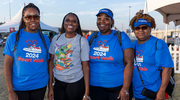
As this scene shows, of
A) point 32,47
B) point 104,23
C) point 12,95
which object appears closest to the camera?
point 12,95

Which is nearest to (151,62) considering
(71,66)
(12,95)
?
(71,66)

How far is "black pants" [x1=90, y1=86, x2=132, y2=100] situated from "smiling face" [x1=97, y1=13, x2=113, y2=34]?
2.88 feet

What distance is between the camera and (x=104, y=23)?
7.04 feet

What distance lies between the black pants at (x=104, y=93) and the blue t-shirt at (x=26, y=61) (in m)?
0.81

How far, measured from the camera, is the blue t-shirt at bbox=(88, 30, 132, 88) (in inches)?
78.1

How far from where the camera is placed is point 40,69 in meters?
1.99

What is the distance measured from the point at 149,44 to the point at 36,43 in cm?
166

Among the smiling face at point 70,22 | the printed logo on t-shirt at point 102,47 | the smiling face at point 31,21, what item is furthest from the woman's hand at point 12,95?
the printed logo on t-shirt at point 102,47

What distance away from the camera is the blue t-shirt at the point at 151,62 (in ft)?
6.39

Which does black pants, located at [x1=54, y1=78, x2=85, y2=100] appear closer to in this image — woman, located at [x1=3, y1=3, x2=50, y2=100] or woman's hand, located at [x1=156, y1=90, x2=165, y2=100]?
woman, located at [x1=3, y1=3, x2=50, y2=100]

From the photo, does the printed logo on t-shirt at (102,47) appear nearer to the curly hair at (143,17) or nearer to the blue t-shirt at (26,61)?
the curly hair at (143,17)

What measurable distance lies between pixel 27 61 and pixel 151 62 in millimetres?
1750

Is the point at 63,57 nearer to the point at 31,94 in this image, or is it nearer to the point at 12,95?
the point at 31,94

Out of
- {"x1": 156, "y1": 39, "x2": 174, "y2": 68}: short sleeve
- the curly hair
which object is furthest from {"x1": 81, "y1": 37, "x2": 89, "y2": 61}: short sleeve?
{"x1": 156, "y1": 39, "x2": 174, "y2": 68}: short sleeve
